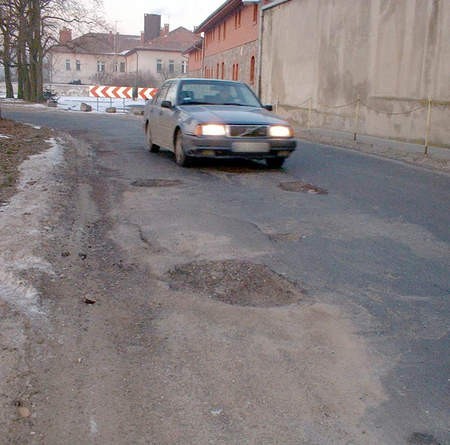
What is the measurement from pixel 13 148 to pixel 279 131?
5.78m

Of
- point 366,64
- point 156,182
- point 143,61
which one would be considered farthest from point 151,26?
point 156,182

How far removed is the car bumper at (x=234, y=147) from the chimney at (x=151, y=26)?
88.9 meters

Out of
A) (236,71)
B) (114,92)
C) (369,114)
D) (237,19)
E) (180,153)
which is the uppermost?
(237,19)

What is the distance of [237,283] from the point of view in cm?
495

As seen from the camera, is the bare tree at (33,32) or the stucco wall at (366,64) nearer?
the stucco wall at (366,64)

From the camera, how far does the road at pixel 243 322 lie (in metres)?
3.01

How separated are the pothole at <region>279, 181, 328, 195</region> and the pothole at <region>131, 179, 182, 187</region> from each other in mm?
1585

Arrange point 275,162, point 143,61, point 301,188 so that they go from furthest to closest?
point 143,61, point 275,162, point 301,188

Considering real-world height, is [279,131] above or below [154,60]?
below

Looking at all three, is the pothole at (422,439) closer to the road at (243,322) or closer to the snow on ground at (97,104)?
the road at (243,322)

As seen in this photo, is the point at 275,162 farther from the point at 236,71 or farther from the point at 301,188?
the point at 236,71

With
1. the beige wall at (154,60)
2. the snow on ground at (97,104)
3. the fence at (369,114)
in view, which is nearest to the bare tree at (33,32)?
the snow on ground at (97,104)

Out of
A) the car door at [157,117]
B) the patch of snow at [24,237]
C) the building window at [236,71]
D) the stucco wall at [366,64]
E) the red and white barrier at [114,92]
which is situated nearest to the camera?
the patch of snow at [24,237]

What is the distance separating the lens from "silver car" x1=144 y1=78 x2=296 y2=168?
10.1m
